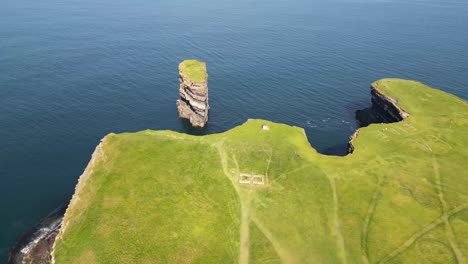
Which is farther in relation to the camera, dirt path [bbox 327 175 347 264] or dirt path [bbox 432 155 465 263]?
dirt path [bbox 327 175 347 264]

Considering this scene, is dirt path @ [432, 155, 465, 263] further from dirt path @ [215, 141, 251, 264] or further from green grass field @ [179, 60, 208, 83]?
green grass field @ [179, 60, 208, 83]

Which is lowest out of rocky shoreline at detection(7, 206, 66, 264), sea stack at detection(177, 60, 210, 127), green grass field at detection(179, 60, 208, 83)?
rocky shoreline at detection(7, 206, 66, 264)

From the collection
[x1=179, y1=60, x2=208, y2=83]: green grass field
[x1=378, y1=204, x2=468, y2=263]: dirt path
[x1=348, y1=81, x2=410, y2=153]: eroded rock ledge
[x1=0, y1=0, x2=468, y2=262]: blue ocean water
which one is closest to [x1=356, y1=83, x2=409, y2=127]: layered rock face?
[x1=348, y1=81, x2=410, y2=153]: eroded rock ledge

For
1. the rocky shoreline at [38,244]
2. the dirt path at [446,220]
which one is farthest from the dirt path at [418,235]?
the rocky shoreline at [38,244]

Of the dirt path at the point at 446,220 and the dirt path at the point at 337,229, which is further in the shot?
the dirt path at the point at 337,229

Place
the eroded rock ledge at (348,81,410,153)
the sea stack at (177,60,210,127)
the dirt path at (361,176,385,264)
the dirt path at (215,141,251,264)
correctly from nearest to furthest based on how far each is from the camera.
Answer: the dirt path at (215,141,251,264) → the dirt path at (361,176,385,264) → the eroded rock ledge at (348,81,410,153) → the sea stack at (177,60,210,127)

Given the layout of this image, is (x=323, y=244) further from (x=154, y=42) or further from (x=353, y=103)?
(x=154, y=42)

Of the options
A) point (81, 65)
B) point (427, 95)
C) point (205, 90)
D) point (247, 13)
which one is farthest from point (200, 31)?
point (427, 95)

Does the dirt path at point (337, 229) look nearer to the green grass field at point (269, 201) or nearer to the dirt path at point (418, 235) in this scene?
the green grass field at point (269, 201)
